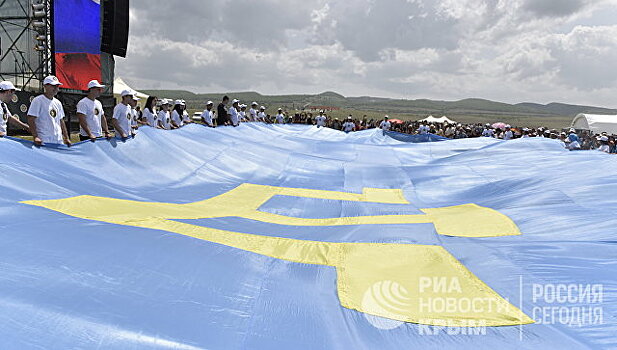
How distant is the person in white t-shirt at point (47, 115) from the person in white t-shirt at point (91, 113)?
1.57 feet

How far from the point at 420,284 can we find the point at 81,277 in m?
2.18

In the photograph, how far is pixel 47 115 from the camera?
16.9ft

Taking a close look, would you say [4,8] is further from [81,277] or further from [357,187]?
[81,277]

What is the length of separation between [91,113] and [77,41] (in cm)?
1152

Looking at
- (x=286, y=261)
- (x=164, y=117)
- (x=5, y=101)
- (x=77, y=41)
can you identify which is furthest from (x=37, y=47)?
(x=286, y=261)

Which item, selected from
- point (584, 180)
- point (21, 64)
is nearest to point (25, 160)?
point (584, 180)

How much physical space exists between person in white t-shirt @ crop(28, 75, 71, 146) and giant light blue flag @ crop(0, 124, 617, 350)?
1.68 feet

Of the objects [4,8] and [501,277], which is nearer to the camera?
[501,277]

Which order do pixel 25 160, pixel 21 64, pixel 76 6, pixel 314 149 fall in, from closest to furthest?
1. pixel 25 160
2. pixel 314 149
3. pixel 76 6
4. pixel 21 64

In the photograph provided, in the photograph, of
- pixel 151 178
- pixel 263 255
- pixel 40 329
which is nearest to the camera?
pixel 40 329

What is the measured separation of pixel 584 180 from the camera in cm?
500

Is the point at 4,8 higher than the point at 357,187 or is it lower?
higher

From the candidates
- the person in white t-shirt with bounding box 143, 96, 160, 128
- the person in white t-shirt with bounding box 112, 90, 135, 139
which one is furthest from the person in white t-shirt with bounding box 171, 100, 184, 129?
the person in white t-shirt with bounding box 112, 90, 135, 139

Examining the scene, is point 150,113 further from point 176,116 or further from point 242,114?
point 242,114
